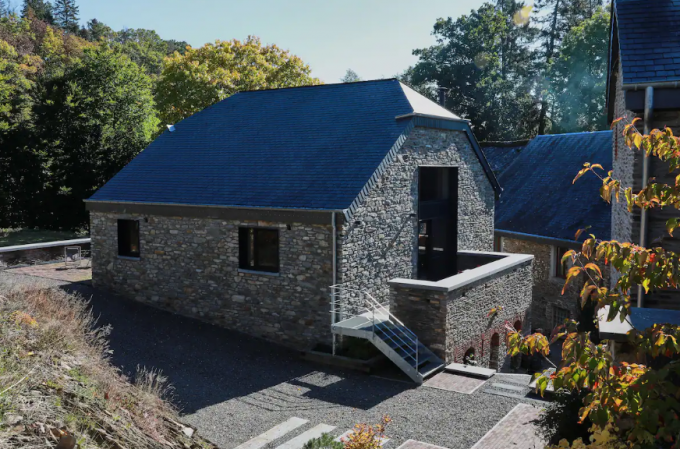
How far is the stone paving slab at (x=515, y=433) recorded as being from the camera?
9.60 metres

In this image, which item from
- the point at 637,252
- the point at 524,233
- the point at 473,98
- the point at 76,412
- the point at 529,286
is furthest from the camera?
the point at 473,98

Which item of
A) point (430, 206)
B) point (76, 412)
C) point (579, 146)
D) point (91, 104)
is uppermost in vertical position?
point (91, 104)

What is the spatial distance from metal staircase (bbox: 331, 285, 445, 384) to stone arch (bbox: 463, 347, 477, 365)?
5.68 feet

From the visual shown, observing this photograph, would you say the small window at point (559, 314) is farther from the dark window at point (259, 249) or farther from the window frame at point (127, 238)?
the window frame at point (127, 238)

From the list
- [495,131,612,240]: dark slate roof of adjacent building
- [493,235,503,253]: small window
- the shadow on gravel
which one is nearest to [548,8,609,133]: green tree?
[495,131,612,240]: dark slate roof of adjacent building

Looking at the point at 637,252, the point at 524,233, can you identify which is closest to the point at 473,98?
the point at 524,233

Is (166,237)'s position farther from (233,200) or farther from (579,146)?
(579,146)

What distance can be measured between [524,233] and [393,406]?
14.7m

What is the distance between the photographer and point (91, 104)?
1236 inches

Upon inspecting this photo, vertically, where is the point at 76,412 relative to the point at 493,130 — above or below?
below

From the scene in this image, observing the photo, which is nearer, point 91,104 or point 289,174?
point 289,174

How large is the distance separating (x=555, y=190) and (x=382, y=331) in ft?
49.8

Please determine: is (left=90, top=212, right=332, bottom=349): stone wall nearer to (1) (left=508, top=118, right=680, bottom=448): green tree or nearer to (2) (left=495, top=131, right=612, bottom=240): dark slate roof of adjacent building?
(1) (left=508, top=118, right=680, bottom=448): green tree

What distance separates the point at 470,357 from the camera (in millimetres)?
15562
